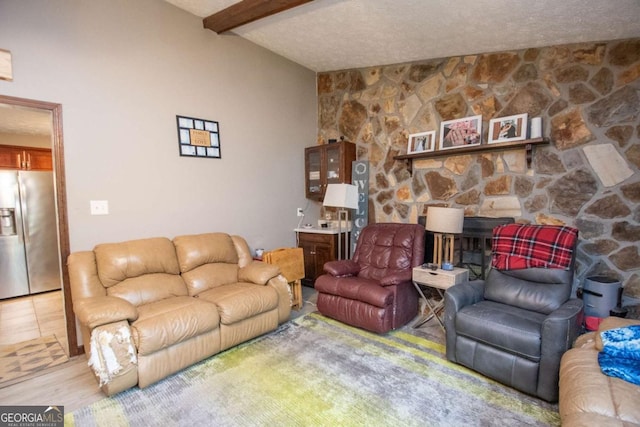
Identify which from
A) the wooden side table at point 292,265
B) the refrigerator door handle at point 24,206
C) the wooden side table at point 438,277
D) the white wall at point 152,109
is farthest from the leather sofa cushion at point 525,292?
the refrigerator door handle at point 24,206

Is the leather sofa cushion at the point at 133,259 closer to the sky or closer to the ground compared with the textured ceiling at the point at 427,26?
closer to the ground

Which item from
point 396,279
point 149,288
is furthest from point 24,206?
point 396,279

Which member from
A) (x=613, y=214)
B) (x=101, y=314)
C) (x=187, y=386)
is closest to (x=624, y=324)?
(x=613, y=214)

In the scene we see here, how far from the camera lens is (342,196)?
378cm

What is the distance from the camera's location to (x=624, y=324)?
177cm

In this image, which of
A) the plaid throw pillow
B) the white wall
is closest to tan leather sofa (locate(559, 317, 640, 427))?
the plaid throw pillow

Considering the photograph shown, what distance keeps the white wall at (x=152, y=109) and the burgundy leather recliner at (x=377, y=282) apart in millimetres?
1281

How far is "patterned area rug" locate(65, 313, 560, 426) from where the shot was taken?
5.89 feet

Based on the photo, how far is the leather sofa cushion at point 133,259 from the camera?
2.52 meters

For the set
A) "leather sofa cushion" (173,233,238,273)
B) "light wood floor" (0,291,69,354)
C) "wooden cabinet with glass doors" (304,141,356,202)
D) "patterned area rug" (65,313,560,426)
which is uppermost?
"wooden cabinet with glass doors" (304,141,356,202)

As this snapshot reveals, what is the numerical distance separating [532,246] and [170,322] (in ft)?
9.13

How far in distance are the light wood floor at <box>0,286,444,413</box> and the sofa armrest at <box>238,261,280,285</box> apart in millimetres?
1349

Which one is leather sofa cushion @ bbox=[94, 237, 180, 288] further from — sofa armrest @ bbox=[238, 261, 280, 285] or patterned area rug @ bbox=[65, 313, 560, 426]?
patterned area rug @ bbox=[65, 313, 560, 426]

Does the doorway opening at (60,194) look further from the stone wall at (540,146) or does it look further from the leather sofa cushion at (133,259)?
the stone wall at (540,146)
